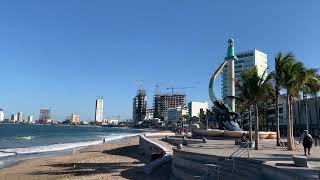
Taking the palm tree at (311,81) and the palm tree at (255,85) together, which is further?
the palm tree at (255,85)

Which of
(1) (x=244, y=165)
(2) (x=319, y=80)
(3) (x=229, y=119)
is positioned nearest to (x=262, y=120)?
(3) (x=229, y=119)

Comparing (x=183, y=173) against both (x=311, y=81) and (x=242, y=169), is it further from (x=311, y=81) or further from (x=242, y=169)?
(x=311, y=81)

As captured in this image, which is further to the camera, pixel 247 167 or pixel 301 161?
pixel 247 167

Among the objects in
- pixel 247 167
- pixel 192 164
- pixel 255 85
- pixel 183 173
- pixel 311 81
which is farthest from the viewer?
pixel 255 85

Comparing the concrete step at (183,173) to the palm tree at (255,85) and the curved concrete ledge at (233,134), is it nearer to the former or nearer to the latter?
the palm tree at (255,85)

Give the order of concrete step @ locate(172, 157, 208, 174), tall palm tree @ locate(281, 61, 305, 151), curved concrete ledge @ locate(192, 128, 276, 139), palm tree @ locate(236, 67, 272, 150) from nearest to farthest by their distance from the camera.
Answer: concrete step @ locate(172, 157, 208, 174), tall palm tree @ locate(281, 61, 305, 151), palm tree @ locate(236, 67, 272, 150), curved concrete ledge @ locate(192, 128, 276, 139)

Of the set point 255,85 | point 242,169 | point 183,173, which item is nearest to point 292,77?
point 255,85

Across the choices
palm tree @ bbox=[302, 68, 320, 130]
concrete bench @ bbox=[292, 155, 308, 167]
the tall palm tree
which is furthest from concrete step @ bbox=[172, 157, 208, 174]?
palm tree @ bbox=[302, 68, 320, 130]

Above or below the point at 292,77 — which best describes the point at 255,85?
below

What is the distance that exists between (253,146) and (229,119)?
2523 centimetres

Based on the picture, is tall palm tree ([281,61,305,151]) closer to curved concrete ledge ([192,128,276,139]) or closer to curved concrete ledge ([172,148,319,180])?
curved concrete ledge ([172,148,319,180])

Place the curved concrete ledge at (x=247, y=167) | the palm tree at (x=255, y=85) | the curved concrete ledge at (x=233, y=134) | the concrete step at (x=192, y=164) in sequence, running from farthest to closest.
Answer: the curved concrete ledge at (x=233, y=134) → the palm tree at (x=255, y=85) → the concrete step at (x=192, y=164) → the curved concrete ledge at (x=247, y=167)

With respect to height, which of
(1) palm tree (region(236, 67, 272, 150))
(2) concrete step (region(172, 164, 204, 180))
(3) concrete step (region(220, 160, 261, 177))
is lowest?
(2) concrete step (region(172, 164, 204, 180))

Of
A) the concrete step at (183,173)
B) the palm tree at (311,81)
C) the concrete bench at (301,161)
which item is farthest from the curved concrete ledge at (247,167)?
the palm tree at (311,81)
